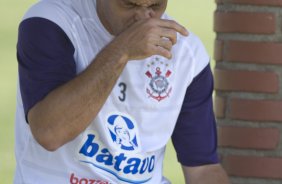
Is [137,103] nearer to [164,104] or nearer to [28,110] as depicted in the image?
[164,104]

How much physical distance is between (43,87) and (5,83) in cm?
348

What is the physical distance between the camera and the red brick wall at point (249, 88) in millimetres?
3959

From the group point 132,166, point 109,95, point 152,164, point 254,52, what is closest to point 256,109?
point 254,52

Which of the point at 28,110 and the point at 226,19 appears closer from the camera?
the point at 28,110

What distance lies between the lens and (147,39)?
313cm

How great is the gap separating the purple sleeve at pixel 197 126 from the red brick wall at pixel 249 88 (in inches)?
12.5

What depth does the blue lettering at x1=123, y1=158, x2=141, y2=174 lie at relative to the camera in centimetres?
345

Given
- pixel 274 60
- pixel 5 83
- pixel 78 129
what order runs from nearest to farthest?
1. pixel 78 129
2. pixel 274 60
3. pixel 5 83

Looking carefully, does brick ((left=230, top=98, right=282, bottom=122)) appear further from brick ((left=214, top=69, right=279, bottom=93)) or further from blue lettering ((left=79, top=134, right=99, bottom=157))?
blue lettering ((left=79, top=134, right=99, bottom=157))

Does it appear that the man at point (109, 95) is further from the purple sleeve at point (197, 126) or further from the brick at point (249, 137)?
the brick at point (249, 137)

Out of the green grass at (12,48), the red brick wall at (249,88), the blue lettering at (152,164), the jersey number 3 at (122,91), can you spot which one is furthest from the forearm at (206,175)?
the green grass at (12,48)

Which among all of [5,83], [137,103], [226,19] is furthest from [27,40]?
[5,83]

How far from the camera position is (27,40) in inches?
128

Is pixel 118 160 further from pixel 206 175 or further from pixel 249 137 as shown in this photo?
pixel 249 137
